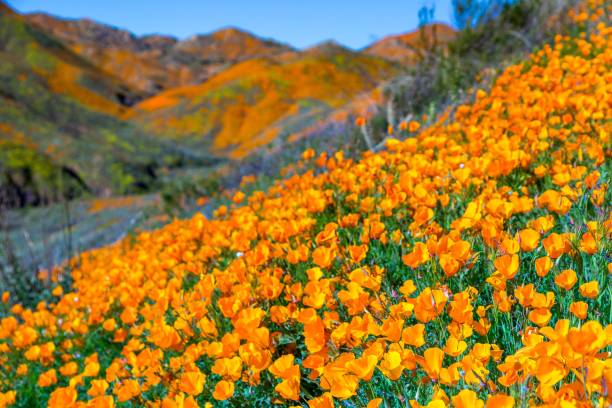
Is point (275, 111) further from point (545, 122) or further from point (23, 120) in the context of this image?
point (545, 122)

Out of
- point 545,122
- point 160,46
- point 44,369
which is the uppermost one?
point 160,46

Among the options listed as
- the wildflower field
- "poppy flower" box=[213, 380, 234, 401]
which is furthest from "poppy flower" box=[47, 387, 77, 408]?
"poppy flower" box=[213, 380, 234, 401]

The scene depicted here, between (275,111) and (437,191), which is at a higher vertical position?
(275,111)

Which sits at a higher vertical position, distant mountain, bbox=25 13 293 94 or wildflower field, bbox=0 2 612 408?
distant mountain, bbox=25 13 293 94

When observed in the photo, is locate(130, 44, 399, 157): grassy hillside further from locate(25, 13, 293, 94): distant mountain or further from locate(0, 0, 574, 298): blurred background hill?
locate(25, 13, 293, 94): distant mountain

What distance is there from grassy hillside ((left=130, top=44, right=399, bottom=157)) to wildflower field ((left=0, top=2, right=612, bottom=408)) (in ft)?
103

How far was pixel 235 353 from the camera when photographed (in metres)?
1.82

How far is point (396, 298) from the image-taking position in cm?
188

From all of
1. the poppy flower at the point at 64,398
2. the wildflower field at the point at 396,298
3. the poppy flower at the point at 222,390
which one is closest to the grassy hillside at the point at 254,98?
the wildflower field at the point at 396,298

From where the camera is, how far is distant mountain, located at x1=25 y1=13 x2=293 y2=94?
67062mm

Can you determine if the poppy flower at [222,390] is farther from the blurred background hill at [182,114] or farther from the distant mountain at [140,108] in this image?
the distant mountain at [140,108]

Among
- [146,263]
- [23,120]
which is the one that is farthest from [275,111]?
[146,263]

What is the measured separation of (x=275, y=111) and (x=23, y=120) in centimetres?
1787

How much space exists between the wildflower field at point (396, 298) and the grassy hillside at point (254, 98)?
103 ft
